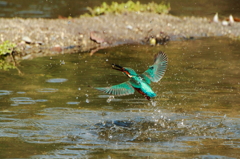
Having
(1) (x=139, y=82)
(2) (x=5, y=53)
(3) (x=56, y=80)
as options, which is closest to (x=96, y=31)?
(2) (x=5, y=53)

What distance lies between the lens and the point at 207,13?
58.5ft

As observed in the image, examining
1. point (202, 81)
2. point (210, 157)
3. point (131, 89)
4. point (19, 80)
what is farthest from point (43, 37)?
point (210, 157)

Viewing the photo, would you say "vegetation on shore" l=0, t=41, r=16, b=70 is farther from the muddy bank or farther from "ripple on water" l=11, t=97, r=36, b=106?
"ripple on water" l=11, t=97, r=36, b=106

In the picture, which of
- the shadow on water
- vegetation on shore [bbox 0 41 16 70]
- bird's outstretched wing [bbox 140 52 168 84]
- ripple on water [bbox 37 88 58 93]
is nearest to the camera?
the shadow on water

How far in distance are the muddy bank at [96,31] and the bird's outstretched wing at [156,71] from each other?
5708 mm

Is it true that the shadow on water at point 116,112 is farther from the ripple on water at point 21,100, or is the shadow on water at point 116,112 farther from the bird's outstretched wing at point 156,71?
the bird's outstretched wing at point 156,71

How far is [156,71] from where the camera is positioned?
6203 millimetres

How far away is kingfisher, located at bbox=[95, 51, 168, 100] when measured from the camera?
18.7 feet

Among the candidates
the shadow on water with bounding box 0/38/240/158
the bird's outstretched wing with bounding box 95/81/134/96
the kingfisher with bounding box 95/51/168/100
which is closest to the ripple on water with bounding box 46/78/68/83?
the shadow on water with bounding box 0/38/240/158

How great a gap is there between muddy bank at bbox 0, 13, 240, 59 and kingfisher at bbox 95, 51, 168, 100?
5741mm

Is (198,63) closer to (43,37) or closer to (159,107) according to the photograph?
(159,107)

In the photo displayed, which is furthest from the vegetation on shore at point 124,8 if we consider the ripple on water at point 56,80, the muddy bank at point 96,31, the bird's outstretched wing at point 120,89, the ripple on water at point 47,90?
the bird's outstretched wing at point 120,89

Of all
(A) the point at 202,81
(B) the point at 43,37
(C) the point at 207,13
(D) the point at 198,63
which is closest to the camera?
(A) the point at 202,81

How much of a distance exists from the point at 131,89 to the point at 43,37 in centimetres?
732
